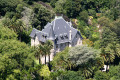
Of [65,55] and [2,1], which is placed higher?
[2,1]

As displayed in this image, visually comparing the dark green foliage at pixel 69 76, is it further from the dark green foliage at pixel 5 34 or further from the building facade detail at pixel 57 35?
the dark green foliage at pixel 5 34

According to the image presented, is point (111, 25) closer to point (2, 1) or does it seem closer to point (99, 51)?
point (99, 51)

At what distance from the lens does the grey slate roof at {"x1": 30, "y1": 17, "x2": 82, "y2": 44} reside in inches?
2221

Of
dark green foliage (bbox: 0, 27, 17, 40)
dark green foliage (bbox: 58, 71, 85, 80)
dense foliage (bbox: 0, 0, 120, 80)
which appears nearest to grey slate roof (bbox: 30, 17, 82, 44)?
dense foliage (bbox: 0, 0, 120, 80)

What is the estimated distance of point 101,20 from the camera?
3231 inches

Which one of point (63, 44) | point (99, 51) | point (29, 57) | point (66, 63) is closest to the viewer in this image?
point (29, 57)

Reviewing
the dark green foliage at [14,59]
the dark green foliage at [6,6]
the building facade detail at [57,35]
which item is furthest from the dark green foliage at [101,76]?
the dark green foliage at [6,6]

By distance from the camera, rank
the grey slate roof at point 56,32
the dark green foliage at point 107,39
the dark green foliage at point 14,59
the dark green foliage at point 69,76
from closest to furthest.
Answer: the dark green foliage at point 14,59 → the dark green foliage at point 69,76 → the grey slate roof at point 56,32 → the dark green foliage at point 107,39

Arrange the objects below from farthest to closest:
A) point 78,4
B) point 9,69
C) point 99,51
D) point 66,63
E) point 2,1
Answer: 1. point 78,4
2. point 2,1
3. point 99,51
4. point 66,63
5. point 9,69

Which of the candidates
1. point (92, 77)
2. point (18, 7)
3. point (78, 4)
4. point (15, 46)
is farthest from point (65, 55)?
point (78, 4)

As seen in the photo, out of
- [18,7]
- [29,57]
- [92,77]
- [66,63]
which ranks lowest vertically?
Answer: [92,77]

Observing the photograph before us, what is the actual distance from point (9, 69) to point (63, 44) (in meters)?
24.0

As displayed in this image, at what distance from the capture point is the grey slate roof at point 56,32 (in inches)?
2221

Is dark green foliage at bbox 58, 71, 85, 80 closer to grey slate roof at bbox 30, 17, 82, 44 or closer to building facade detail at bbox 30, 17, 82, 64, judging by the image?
building facade detail at bbox 30, 17, 82, 64
